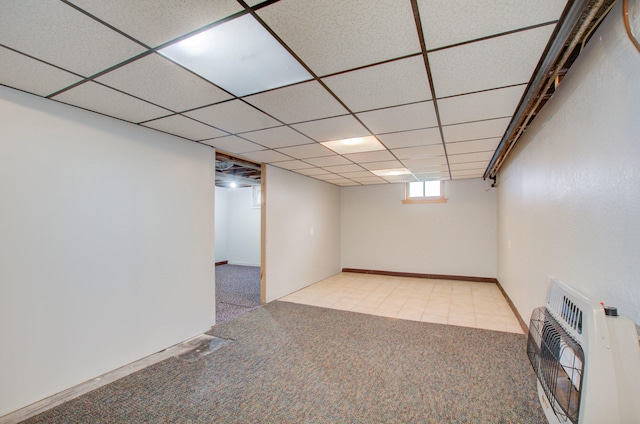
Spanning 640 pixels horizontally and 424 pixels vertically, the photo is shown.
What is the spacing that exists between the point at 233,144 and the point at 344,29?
246cm

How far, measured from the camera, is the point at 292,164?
15.6 ft

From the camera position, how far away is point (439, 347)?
3057 millimetres

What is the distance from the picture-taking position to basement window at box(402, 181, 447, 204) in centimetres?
666

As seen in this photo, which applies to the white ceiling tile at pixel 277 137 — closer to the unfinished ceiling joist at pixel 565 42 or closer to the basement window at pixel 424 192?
the unfinished ceiling joist at pixel 565 42

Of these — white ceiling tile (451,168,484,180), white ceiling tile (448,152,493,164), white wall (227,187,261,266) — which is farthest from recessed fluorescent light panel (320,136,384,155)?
white wall (227,187,261,266)

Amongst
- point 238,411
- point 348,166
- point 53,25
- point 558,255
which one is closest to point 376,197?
point 348,166

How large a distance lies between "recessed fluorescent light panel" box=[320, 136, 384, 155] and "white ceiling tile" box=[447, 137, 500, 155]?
944mm

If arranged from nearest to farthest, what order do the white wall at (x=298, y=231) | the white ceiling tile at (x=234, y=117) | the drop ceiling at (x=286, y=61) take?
the drop ceiling at (x=286, y=61)
the white ceiling tile at (x=234, y=117)
the white wall at (x=298, y=231)

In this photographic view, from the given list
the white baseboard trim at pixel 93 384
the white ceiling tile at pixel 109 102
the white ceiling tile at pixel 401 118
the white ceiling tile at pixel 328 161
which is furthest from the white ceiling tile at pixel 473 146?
the white baseboard trim at pixel 93 384

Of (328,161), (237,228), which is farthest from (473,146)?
(237,228)

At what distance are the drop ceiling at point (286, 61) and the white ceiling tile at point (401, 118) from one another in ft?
0.06

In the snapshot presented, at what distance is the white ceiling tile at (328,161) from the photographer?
14.1ft

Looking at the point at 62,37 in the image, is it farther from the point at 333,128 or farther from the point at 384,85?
the point at 333,128

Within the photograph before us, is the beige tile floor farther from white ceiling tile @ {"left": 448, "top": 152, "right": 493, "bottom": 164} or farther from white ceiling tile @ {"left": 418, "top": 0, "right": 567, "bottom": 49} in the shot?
white ceiling tile @ {"left": 418, "top": 0, "right": 567, "bottom": 49}
